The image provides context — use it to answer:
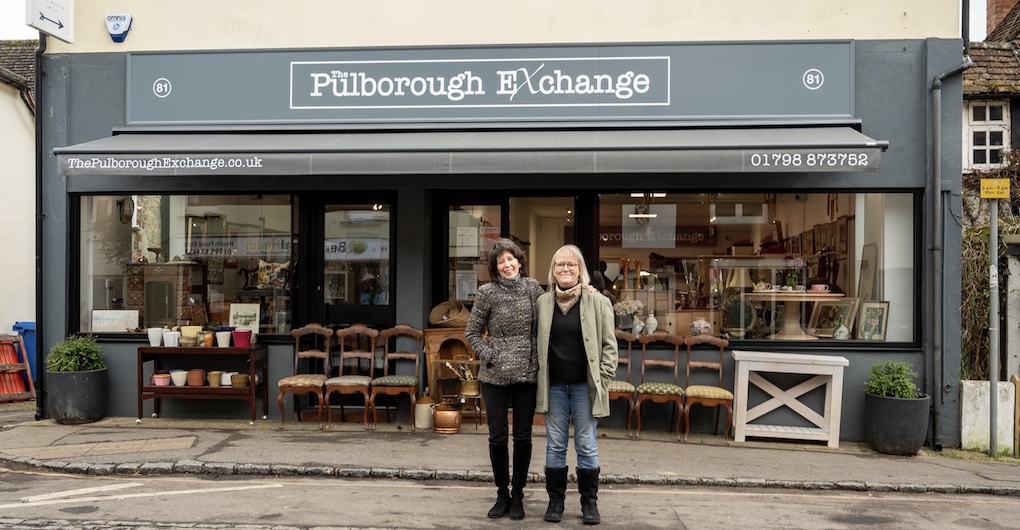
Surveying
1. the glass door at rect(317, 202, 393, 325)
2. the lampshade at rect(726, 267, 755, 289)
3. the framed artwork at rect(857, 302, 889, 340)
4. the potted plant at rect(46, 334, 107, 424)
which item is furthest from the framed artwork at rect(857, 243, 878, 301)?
the potted plant at rect(46, 334, 107, 424)

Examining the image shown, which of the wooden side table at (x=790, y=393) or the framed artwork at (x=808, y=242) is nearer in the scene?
the wooden side table at (x=790, y=393)

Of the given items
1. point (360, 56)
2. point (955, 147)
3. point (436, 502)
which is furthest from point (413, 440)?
point (955, 147)

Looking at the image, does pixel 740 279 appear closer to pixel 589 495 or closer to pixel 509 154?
pixel 509 154

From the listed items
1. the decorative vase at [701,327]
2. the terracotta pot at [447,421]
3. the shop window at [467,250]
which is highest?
the shop window at [467,250]

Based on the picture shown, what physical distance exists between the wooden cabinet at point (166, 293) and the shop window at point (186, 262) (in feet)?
0.04

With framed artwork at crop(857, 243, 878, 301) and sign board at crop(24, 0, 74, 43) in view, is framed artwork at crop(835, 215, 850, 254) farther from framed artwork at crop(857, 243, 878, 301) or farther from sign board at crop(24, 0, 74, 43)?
sign board at crop(24, 0, 74, 43)

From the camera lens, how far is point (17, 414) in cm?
992

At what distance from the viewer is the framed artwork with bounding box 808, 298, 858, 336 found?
8.88 m

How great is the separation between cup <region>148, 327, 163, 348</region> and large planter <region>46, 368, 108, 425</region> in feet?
2.07

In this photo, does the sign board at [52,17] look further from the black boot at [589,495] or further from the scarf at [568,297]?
the black boot at [589,495]

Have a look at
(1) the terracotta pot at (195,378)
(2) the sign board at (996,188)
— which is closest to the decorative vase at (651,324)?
(2) the sign board at (996,188)

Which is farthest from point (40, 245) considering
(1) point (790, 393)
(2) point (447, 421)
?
(1) point (790, 393)

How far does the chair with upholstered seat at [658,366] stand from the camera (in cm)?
838

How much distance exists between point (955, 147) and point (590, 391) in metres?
5.51
